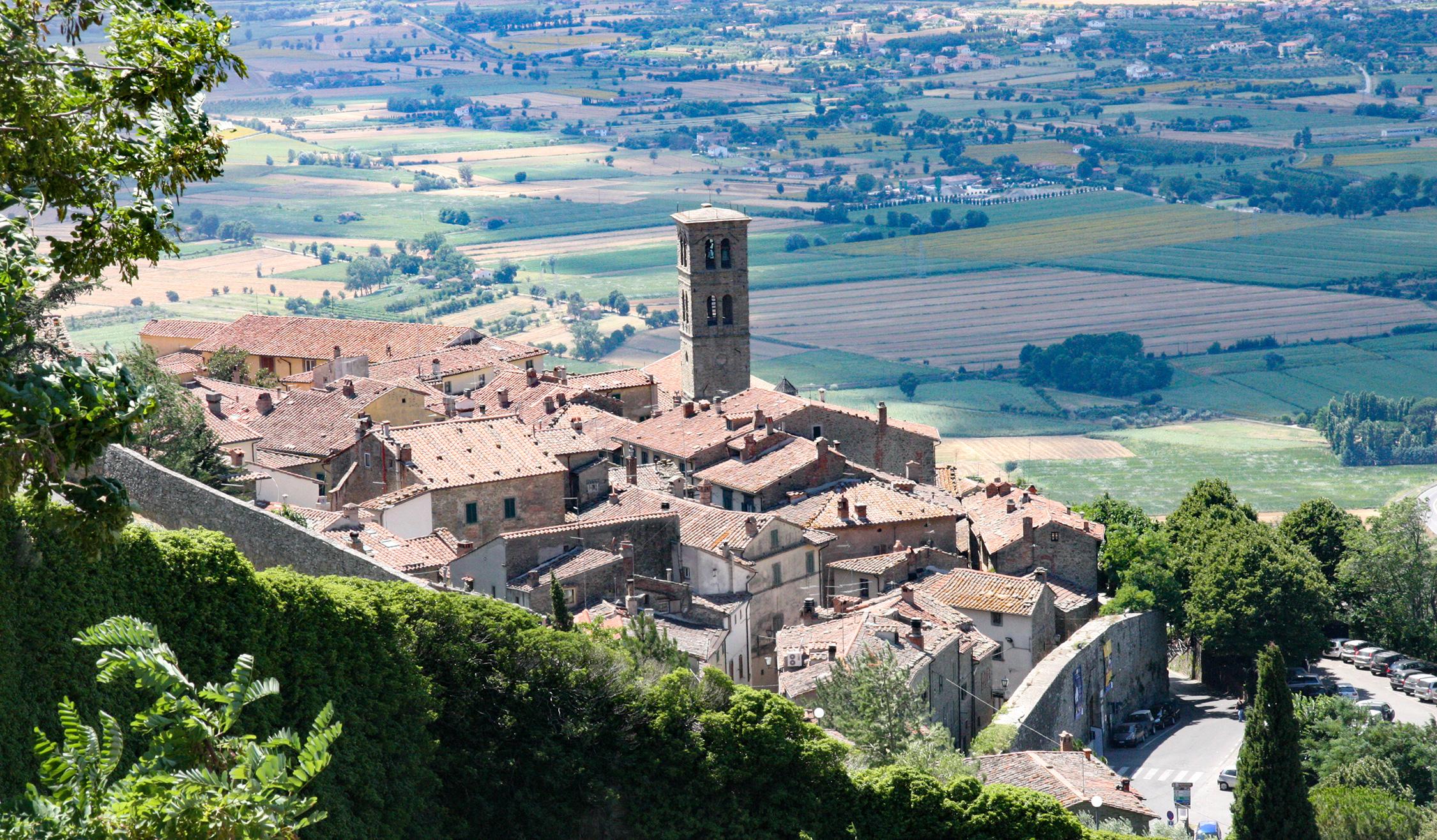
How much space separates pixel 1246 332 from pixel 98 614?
13083cm

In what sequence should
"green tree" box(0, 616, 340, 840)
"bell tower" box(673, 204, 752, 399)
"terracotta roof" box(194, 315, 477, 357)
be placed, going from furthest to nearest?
"bell tower" box(673, 204, 752, 399), "terracotta roof" box(194, 315, 477, 357), "green tree" box(0, 616, 340, 840)

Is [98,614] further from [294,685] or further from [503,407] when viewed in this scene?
[503,407]

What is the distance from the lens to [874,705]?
30.9m

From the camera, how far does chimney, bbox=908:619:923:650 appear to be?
3569 cm

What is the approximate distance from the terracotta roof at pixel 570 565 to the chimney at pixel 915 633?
5.73 metres

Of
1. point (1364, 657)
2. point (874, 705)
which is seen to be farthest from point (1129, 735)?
point (874, 705)

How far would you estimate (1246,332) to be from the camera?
140000mm

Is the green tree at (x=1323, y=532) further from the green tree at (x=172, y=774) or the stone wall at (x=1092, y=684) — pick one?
the green tree at (x=172, y=774)

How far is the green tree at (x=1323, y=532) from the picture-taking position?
56.1m

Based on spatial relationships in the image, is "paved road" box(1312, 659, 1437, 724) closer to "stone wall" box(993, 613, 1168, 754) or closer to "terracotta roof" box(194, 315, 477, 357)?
"stone wall" box(993, 613, 1168, 754)

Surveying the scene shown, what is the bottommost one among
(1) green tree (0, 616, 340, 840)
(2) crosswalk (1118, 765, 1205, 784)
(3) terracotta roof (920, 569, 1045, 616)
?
(2) crosswalk (1118, 765, 1205, 784)

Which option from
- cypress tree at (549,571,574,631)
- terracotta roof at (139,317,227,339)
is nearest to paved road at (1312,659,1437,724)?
cypress tree at (549,571,574,631)

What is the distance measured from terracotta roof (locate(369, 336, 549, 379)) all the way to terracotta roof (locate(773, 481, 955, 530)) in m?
16.9

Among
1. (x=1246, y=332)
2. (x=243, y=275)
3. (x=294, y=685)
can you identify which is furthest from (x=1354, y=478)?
(x=294, y=685)
